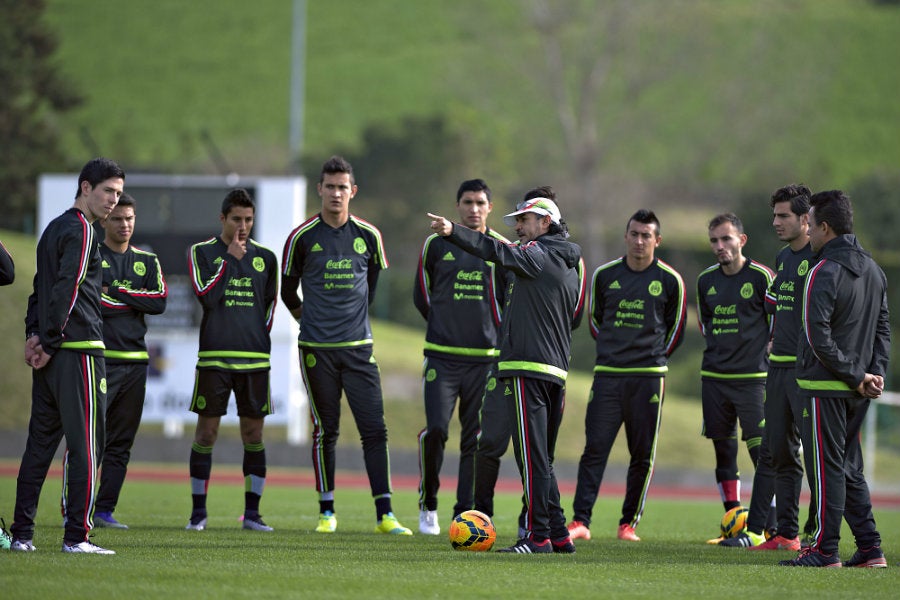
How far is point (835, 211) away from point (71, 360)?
4937 millimetres

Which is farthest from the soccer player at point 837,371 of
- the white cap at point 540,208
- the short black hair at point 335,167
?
the short black hair at point 335,167

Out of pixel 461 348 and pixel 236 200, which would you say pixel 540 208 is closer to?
pixel 461 348

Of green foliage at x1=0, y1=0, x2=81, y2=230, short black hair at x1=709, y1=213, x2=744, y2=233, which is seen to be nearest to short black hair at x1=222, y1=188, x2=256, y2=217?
short black hair at x1=709, y1=213, x2=744, y2=233

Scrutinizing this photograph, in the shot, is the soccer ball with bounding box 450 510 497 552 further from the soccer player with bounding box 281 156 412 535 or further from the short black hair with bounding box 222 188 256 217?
the short black hair with bounding box 222 188 256 217

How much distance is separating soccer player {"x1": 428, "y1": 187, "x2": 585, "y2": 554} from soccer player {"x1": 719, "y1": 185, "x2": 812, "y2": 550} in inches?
73.0

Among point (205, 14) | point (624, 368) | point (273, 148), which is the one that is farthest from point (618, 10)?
point (205, 14)

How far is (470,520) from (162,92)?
75.5 m

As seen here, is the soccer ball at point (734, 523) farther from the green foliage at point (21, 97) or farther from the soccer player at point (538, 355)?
the green foliage at point (21, 97)

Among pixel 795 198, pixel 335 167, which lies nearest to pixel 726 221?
pixel 795 198

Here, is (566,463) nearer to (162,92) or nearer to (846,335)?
(846,335)

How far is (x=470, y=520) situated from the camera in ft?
29.0

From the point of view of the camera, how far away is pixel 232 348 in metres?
10.3

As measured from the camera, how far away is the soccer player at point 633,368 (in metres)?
10.5

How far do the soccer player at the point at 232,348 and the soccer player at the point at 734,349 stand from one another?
12.0 ft
